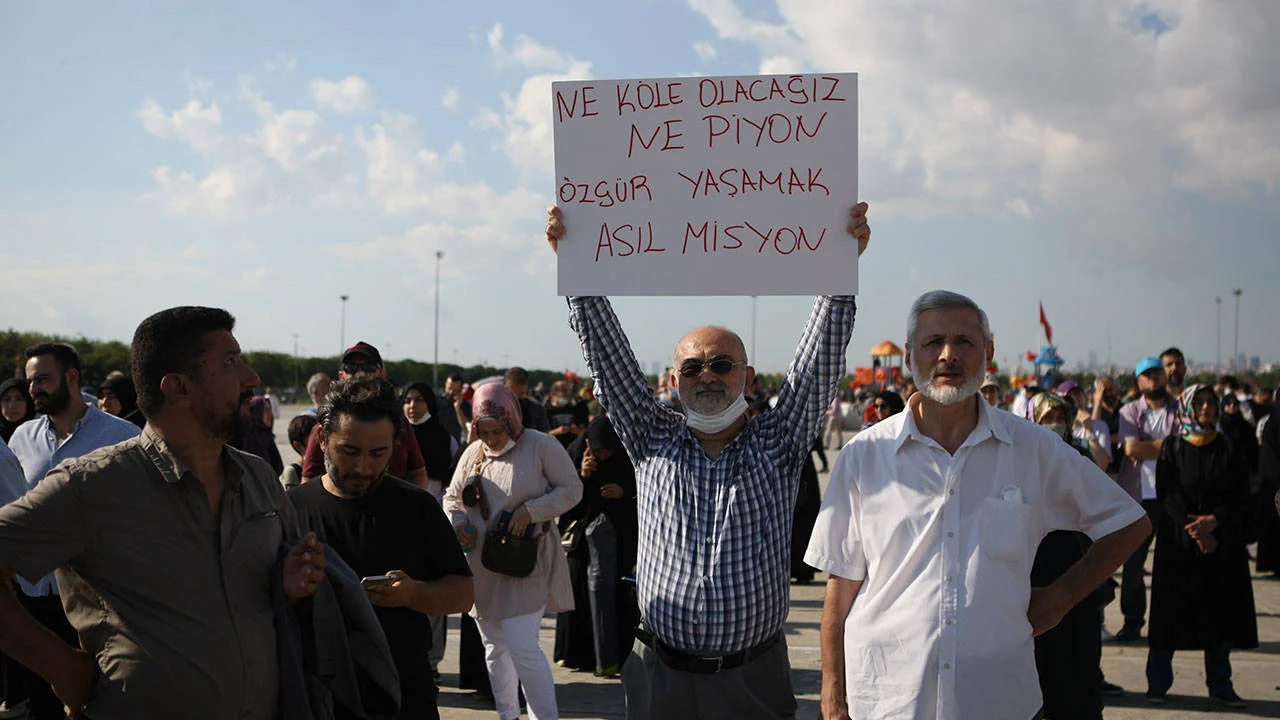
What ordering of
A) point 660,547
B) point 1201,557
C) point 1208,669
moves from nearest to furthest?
point 660,547
point 1208,669
point 1201,557

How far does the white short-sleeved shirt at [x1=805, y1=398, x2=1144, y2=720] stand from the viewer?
282 cm

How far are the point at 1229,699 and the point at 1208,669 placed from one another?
0.21m

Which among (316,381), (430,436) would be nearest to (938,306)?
(430,436)

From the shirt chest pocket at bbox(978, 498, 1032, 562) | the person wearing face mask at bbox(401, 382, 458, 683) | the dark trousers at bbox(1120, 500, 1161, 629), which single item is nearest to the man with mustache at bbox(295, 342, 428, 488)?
the person wearing face mask at bbox(401, 382, 458, 683)

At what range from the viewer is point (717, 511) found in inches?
136

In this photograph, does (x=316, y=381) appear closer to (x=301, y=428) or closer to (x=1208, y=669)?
(x=301, y=428)

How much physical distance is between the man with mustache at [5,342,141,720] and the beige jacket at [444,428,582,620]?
2.03 meters

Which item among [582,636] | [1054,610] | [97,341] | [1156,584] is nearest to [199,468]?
[1054,610]

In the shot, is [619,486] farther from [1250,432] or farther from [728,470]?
[1250,432]

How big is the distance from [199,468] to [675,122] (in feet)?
6.74

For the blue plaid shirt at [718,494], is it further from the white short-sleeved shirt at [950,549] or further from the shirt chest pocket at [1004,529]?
the shirt chest pocket at [1004,529]

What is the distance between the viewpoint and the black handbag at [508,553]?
18.5 ft

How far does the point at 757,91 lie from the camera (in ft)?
11.9

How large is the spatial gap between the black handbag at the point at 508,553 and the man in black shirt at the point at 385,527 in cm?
190
